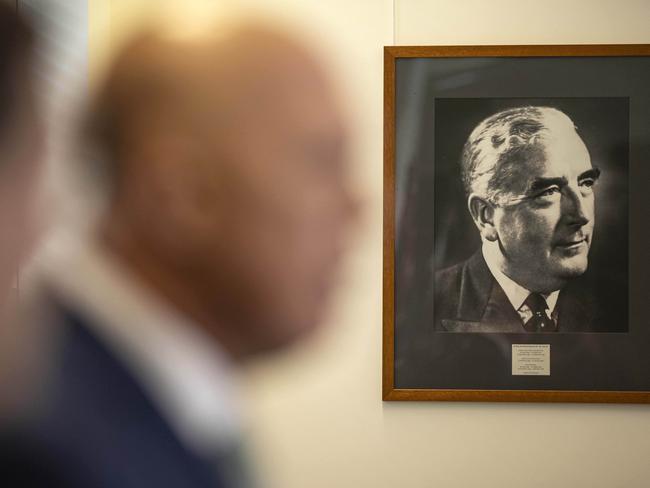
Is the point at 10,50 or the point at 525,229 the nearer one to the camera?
the point at 10,50

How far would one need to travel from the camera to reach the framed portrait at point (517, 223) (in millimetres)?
1340

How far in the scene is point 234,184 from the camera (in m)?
1.36

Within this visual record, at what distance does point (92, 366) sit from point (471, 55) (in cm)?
107

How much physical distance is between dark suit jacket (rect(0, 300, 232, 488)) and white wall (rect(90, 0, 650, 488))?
0.65 feet

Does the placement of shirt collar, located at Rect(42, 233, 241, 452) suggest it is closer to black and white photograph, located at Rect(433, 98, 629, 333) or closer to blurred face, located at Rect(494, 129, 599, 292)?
black and white photograph, located at Rect(433, 98, 629, 333)

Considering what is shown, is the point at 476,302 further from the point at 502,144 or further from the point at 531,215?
the point at 502,144

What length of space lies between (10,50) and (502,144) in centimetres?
103

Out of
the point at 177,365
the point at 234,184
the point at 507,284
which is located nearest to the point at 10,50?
the point at 234,184

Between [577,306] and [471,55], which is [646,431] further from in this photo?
[471,55]

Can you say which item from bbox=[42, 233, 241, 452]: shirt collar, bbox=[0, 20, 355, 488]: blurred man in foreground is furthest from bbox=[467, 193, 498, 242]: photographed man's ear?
bbox=[42, 233, 241, 452]: shirt collar

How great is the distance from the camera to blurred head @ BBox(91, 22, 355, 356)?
135 centimetres

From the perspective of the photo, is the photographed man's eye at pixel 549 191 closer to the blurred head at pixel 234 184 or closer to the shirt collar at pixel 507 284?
the shirt collar at pixel 507 284

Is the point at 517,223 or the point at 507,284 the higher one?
the point at 517,223

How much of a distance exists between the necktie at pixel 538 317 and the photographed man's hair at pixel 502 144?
0.76 feet
